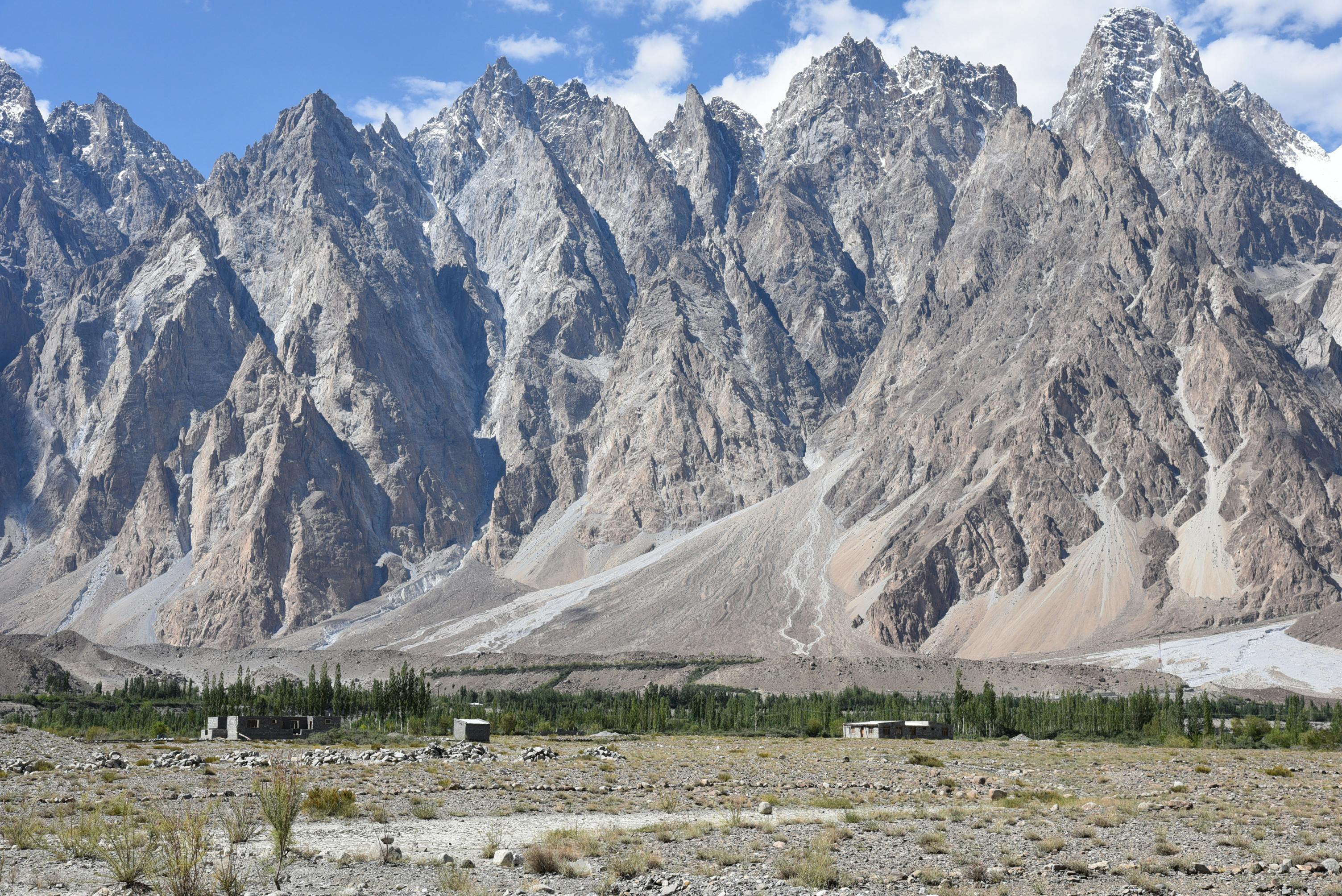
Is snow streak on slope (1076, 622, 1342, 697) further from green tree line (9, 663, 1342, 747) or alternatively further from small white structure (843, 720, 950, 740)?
small white structure (843, 720, 950, 740)

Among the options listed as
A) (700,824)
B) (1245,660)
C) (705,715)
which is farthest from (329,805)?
(1245,660)

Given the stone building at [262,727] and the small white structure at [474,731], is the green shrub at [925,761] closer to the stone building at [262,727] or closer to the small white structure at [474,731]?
the small white structure at [474,731]

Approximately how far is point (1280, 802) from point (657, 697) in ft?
274

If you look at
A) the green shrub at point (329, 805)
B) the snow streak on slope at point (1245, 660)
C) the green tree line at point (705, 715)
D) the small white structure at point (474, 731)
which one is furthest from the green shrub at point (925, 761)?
the snow streak on slope at point (1245, 660)

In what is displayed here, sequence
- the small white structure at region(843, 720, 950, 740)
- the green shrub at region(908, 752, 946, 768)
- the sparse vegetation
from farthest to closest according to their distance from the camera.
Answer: the small white structure at region(843, 720, 950, 740) < the green shrub at region(908, 752, 946, 768) < the sparse vegetation

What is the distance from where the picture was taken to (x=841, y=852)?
75.6 feet

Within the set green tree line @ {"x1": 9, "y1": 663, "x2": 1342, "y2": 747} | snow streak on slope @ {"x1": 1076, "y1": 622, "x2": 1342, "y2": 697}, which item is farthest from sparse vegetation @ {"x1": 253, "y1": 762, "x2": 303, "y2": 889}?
snow streak on slope @ {"x1": 1076, "y1": 622, "x2": 1342, "y2": 697}

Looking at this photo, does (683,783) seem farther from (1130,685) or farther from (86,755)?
(1130,685)

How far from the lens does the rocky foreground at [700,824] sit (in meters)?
20.2

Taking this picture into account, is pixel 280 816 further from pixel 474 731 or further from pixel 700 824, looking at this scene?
pixel 474 731

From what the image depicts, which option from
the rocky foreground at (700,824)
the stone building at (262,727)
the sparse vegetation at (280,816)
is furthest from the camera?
the stone building at (262,727)

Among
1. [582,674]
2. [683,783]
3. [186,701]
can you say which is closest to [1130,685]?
[582,674]

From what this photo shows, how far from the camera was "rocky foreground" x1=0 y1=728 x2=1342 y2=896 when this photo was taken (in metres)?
20.2

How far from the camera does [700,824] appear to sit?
26.6 metres
